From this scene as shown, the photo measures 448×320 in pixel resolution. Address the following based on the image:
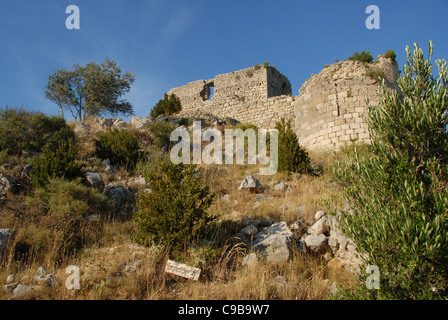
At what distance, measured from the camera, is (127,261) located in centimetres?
412

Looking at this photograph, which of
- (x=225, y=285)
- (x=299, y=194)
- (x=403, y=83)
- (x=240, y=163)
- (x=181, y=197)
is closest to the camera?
(x=225, y=285)

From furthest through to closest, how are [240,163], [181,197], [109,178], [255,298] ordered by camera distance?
[240,163]
[109,178]
[181,197]
[255,298]

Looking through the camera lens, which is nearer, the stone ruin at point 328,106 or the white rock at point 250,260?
the white rock at point 250,260

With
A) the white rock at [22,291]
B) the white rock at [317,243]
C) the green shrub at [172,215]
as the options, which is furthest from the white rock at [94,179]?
the white rock at [317,243]

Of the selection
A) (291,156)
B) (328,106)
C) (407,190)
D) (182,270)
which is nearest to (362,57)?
(328,106)

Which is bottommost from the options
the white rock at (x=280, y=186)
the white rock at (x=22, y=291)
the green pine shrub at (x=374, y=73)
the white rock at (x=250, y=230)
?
the white rock at (x=22, y=291)

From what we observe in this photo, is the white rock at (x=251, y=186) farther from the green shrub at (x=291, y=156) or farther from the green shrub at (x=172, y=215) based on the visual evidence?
the green shrub at (x=172, y=215)

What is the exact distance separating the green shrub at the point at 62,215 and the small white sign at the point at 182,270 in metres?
1.84

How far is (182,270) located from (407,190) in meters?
2.94

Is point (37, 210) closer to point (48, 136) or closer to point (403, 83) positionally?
point (48, 136)

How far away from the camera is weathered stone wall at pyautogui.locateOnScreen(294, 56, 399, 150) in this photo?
10555 mm

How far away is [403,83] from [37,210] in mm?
6676

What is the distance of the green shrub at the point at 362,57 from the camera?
12.9m
